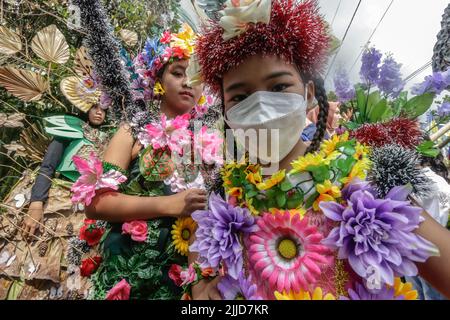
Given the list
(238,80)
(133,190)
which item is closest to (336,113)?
(238,80)

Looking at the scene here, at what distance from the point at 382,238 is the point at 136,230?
875mm

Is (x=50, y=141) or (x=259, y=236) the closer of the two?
(x=259, y=236)

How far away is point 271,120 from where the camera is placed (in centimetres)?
100

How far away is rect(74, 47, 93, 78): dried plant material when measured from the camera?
1826mm

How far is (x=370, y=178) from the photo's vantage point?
90cm

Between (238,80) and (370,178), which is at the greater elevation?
(238,80)

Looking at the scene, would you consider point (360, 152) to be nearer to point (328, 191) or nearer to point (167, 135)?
point (328, 191)

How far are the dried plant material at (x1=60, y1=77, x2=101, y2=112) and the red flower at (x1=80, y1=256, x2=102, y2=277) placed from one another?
0.85 metres

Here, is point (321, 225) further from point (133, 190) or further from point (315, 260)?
point (133, 190)

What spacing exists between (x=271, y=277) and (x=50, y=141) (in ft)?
7.37

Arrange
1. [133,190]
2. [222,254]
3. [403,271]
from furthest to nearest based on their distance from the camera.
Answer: [133,190]
[222,254]
[403,271]

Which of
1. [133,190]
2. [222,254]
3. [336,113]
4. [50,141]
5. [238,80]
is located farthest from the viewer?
[50,141]

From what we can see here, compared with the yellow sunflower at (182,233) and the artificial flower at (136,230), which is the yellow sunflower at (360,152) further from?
the artificial flower at (136,230)
